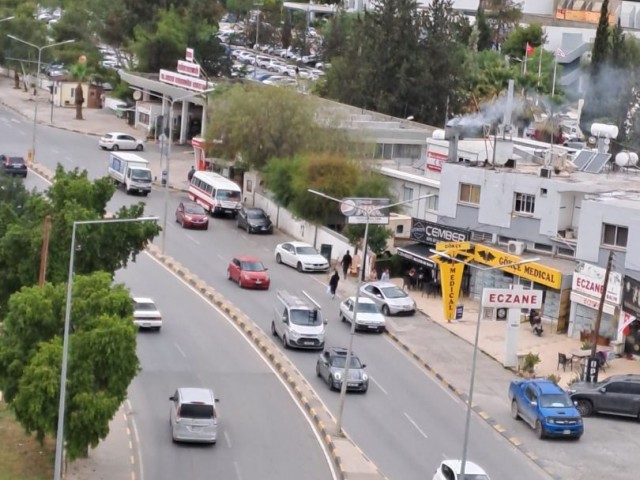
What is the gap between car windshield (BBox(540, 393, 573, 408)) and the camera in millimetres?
43812

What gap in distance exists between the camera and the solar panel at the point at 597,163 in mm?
65188

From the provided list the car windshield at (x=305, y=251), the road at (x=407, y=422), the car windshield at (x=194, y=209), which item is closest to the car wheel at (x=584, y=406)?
the road at (x=407, y=422)

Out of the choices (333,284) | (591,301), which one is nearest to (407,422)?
(591,301)

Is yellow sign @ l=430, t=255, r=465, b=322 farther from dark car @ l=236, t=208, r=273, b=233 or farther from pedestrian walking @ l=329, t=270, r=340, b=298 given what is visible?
dark car @ l=236, t=208, r=273, b=233

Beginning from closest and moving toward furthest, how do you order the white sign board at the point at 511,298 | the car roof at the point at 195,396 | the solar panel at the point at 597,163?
1. the car roof at the point at 195,396
2. the white sign board at the point at 511,298
3. the solar panel at the point at 597,163

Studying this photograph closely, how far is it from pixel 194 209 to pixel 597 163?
19.5 m

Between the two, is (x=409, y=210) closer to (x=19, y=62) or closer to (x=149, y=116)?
(x=149, y=116)

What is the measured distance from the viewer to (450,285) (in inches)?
2197

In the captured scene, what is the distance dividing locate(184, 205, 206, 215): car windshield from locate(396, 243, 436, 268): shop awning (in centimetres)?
1123

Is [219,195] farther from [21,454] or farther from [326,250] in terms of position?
[21,454]

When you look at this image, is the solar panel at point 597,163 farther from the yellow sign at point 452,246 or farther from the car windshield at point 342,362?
the car windshield at point 342,362

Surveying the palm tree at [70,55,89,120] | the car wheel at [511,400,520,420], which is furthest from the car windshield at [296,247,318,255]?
the palm tree at [70,55,89,120]

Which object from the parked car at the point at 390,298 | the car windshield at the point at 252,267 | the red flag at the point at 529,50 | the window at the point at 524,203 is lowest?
the parked car at the point at 390,298

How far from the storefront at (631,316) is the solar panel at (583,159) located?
1326 cm
